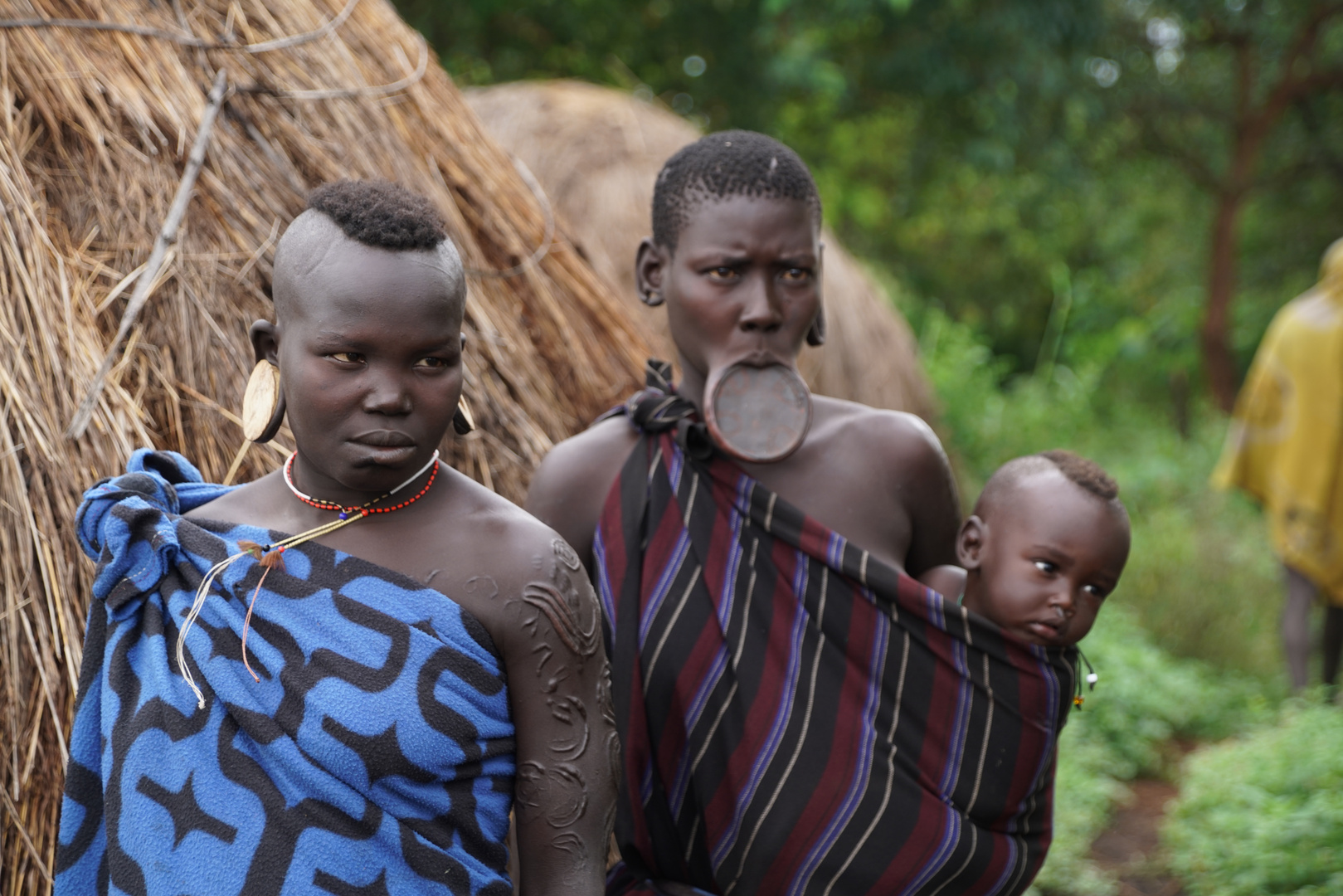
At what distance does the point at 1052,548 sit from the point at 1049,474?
132 millimetres

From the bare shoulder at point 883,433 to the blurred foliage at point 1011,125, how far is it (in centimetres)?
561

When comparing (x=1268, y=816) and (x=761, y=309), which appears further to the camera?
(x=1268, y=816)

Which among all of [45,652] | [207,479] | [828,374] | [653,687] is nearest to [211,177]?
[207,479]

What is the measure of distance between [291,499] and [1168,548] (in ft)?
21.2

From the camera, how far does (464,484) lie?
1.56 metres

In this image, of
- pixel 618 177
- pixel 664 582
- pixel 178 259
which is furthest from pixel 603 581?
pixel 618 177

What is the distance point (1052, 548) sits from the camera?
75.0 inches

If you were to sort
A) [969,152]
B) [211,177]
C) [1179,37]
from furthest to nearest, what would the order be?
[1179,37] < [969,152] < [211,177]

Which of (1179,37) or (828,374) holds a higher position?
(1179,37)

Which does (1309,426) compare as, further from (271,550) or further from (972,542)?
(271,550)

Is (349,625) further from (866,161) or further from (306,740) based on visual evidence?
(866,161)

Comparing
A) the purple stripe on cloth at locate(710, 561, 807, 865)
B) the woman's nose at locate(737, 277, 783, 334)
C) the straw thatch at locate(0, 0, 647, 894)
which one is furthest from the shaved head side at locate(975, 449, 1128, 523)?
the straw thatch at locate(0, 0, 647, 894)

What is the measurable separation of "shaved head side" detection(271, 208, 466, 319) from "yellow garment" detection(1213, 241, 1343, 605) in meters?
5.25

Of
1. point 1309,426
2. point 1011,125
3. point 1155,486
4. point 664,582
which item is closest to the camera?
point 664,582
